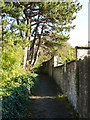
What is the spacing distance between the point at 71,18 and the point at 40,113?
10.3m

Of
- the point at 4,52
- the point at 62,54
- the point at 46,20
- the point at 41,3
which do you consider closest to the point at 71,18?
the point at 46,20

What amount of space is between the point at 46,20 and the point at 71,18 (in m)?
2.49

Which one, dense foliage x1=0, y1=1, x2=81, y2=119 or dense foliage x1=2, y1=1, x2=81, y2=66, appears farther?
dense foliage x1=2, y1=1, x2=81, y2=66

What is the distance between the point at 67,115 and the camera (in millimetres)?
5473

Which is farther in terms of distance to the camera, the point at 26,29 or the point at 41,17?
the point at 41,17

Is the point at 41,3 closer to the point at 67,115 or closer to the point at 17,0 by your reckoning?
the point at 17,0

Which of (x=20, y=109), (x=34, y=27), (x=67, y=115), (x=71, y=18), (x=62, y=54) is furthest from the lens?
(x=62, y=54)

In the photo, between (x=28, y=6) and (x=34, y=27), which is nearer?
(x=28, y=6)

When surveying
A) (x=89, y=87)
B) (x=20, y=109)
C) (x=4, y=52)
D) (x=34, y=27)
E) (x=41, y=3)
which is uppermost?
(x=41, y=3)

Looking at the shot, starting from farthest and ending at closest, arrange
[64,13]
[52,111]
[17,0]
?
[64,13] < [17,0] < [52,111]

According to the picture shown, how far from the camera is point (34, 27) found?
15219 mm

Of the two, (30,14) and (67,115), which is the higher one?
(30,14)

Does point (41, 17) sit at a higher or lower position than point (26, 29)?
higher

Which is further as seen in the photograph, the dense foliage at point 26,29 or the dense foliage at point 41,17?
the dense foliage at point 41,17
